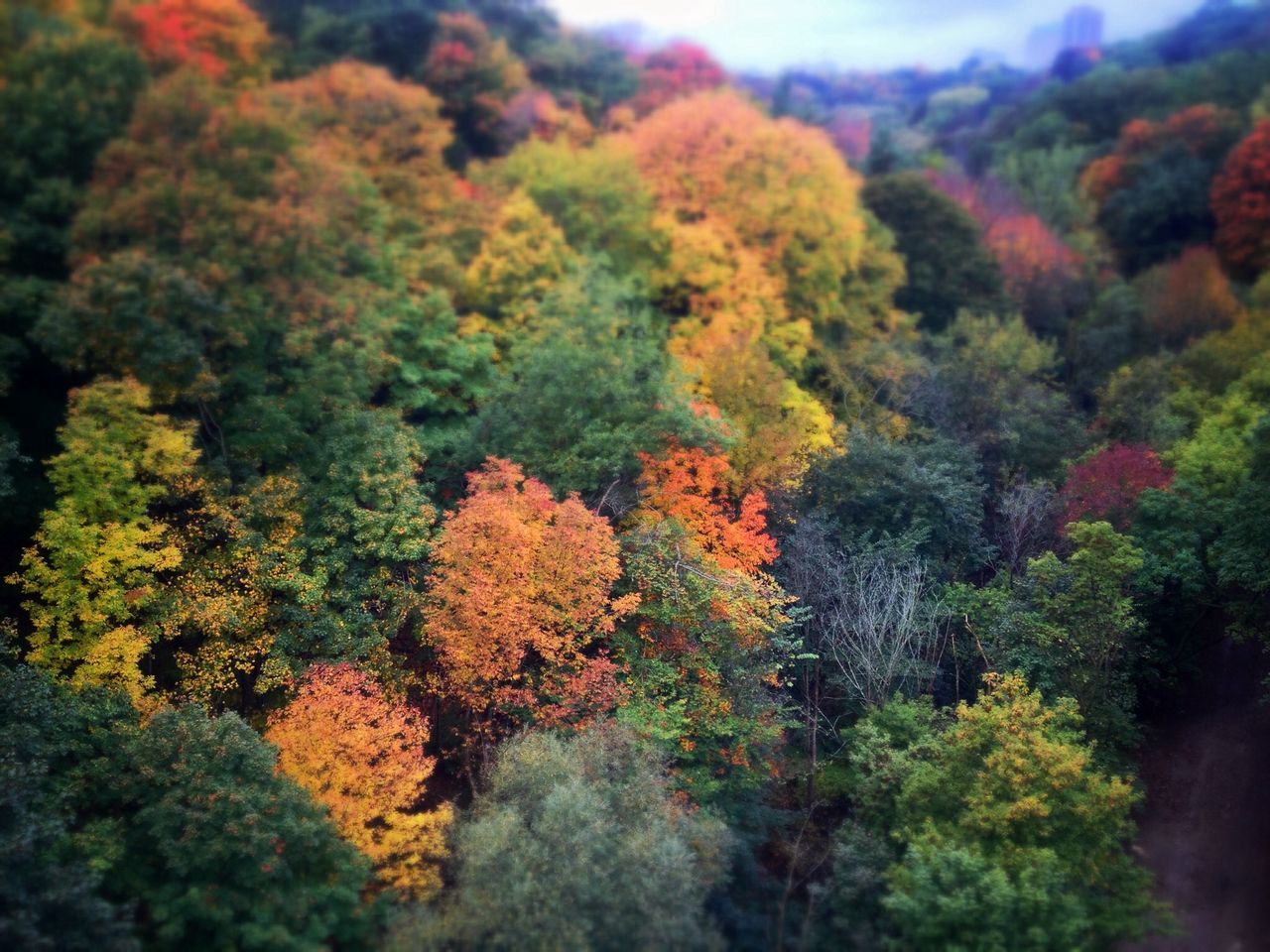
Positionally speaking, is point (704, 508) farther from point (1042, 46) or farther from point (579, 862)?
point (1042, 46)

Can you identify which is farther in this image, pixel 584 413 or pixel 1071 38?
pixel 1071 38

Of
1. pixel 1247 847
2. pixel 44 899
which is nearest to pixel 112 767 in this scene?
pixel 44 899

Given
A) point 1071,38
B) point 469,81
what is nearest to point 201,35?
point 469,81

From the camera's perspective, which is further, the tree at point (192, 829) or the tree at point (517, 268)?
the tree at point (517, 268)

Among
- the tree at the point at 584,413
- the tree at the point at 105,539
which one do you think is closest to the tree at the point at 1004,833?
the tree at the point at 584,413

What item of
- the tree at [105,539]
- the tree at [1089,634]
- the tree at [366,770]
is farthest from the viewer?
the tree at [1089,634]

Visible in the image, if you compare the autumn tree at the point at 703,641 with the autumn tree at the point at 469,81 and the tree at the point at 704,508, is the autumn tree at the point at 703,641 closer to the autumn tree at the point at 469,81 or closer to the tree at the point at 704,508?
the tree at the point at 704,508

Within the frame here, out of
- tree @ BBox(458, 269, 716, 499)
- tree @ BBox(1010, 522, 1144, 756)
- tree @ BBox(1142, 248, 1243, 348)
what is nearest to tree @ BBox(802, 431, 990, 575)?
tree @ BBox(1010, 522, 1144, 756)
